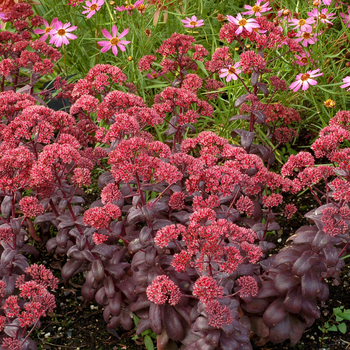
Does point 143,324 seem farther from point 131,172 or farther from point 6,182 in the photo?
point 6,182

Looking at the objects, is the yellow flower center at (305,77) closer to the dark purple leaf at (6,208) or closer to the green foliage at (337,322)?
the green foliage at (337,322)

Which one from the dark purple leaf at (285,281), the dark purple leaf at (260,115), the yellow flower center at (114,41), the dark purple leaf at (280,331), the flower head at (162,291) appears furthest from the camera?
the yellow flower center at (114,41)

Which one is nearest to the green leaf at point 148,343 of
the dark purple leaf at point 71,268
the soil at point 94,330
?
the soil at point 94,330

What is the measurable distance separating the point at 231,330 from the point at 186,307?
1.24 ft

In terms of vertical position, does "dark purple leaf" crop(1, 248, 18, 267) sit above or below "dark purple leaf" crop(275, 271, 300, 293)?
above

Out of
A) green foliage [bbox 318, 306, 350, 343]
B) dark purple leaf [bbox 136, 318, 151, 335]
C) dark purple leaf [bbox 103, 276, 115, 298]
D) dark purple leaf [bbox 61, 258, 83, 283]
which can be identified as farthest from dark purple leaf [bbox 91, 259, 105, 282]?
green foliage [bbox 318, 306, 350, 343]

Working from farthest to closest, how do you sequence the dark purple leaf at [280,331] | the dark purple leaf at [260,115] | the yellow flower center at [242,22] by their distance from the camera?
the yellow flower center at [242,22]
the dark purple leaf at [260,115]
the dark purple leaf at [280,331]

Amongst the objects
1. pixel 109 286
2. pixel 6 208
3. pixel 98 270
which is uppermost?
pixel 6 208

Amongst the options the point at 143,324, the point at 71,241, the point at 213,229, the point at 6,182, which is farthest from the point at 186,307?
the point at 6,182

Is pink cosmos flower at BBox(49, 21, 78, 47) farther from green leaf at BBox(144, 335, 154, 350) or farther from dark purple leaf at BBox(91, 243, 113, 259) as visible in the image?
Result: green leaf at BBox(144, 335, 154, 350)

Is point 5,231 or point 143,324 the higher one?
point 5,231

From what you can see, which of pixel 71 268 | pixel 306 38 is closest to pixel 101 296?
pixel 71 268

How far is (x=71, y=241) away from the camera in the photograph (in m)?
2.83

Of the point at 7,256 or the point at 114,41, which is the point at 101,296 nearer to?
the point at 7,256
